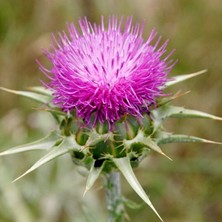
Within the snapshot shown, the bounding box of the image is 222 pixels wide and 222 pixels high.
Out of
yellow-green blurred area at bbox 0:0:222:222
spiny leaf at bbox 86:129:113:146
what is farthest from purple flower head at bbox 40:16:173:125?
yellow-green blurred area at bbox 0:0:222:222

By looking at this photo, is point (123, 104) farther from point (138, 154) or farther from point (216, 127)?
point (216, 127)

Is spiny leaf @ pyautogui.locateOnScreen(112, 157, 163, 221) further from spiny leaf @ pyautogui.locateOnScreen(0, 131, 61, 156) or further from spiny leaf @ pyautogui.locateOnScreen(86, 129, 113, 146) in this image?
spiny leaf @ pyautogui.locateOnScreen(0, 131, 61, 156)

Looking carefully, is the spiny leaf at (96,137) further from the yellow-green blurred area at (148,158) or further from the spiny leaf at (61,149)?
the yellow-green blurred area at (148,158)

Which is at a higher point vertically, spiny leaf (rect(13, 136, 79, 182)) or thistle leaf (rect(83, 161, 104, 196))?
spiny leaf (rect(13, 136, 79, 182))

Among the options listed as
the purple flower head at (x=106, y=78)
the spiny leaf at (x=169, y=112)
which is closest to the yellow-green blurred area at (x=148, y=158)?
the spiny leaf at (x=169, y=112)

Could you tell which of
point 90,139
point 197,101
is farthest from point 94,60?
point 197,101

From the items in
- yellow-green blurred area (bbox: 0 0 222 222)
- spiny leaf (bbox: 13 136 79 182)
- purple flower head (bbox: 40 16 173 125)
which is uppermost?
purple flower head (bbox: 40 16 173 125)
